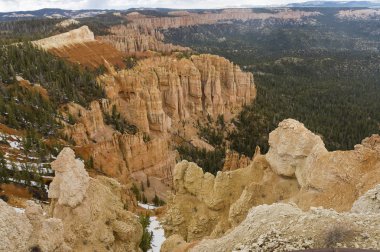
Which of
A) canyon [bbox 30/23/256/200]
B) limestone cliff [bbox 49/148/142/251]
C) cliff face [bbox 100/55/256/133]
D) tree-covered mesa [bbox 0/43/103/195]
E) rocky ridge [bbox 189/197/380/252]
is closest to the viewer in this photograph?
rocky ridge [bbox 189/197/380/252]

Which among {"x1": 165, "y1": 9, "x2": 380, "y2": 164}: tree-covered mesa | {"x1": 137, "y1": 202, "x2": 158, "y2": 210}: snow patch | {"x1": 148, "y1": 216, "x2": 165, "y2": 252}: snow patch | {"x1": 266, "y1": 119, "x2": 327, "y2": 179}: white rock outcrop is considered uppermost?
{"x1": 266, "y1": 119, "x2": 327, "y2": 179}: white rock outcrop

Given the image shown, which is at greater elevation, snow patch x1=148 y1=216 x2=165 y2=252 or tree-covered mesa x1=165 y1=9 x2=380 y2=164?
snow patch x1=148 y1=216 x2=165 y2=252

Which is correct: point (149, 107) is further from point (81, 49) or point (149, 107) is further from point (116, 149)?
point (81, 49)

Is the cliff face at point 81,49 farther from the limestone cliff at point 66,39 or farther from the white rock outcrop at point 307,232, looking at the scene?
the white rock outcrop at point 307,232

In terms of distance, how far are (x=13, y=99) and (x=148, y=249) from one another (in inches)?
Result: 1286

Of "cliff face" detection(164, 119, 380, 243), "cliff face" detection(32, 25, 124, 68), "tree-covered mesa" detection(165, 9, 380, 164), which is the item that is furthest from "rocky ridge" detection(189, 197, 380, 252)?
"cliff face" detection(32, 25, 124, 68)

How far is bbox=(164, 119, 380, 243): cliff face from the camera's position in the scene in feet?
46.0

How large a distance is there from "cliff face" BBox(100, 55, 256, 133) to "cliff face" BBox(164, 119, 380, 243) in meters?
35.1

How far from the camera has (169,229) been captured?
67.6ft

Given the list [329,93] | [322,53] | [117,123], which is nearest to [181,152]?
[117,123]

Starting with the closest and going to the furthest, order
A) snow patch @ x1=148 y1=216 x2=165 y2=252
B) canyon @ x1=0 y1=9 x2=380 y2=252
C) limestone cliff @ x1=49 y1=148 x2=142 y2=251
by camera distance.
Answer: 1. canyon @ x1=0 y1=9 x2=380 y2=252
2. limestone cliff @ x1=49 y1=148 x2=142 y2=251
3. snow patch @ x1=148 y1=216 x2=165 y2=252

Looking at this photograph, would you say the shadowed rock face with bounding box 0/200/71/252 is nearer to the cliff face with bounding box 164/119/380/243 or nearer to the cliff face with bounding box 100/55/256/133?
the cliff face with bounding box 164/119/380/243

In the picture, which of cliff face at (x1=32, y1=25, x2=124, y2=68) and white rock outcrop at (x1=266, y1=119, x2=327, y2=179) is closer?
white rock outcrop at (x1=266, y1=119, x2=327, y2=179)

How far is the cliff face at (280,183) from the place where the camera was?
1403 cm
